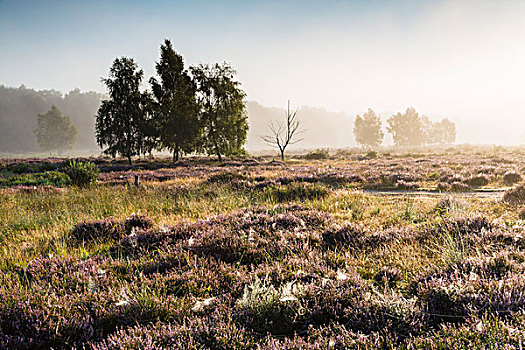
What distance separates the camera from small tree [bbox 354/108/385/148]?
112812 millimetres

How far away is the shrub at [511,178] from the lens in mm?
12981

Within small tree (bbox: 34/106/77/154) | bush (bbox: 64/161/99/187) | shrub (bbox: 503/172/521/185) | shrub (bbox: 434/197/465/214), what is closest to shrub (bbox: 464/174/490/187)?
shrub (bbox: 503/172/521/185)

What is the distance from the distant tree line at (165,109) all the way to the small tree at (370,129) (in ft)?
284

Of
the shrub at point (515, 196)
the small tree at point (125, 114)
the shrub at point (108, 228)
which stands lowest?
the shrub at point (108, 228)

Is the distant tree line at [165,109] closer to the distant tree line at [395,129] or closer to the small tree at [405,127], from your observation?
the distant tree line at [395,129]

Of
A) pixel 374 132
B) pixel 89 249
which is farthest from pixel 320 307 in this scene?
pixel 374 132

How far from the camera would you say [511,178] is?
522 inches

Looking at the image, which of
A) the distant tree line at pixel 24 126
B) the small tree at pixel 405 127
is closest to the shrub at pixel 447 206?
the small tree at pixel 405 127

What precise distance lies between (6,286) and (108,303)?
1.49 m

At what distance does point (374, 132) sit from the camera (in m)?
113

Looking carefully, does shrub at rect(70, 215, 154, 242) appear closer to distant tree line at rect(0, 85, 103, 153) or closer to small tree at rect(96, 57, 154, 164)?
small tree at rect(96, 57, 154, 164)

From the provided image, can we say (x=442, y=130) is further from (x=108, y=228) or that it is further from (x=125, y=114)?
(x=108, y=228)

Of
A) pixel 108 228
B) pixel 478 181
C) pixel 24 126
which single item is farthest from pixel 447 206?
pixel 24 126

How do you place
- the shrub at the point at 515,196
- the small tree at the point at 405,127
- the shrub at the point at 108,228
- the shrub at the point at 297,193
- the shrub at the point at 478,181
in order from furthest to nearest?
the small tree at the point at 405,127, the shrub at the point at 478,181, the shrub at the point at 297,193, the shrub at the point at 515,196, the shrub at the point at 108,228
